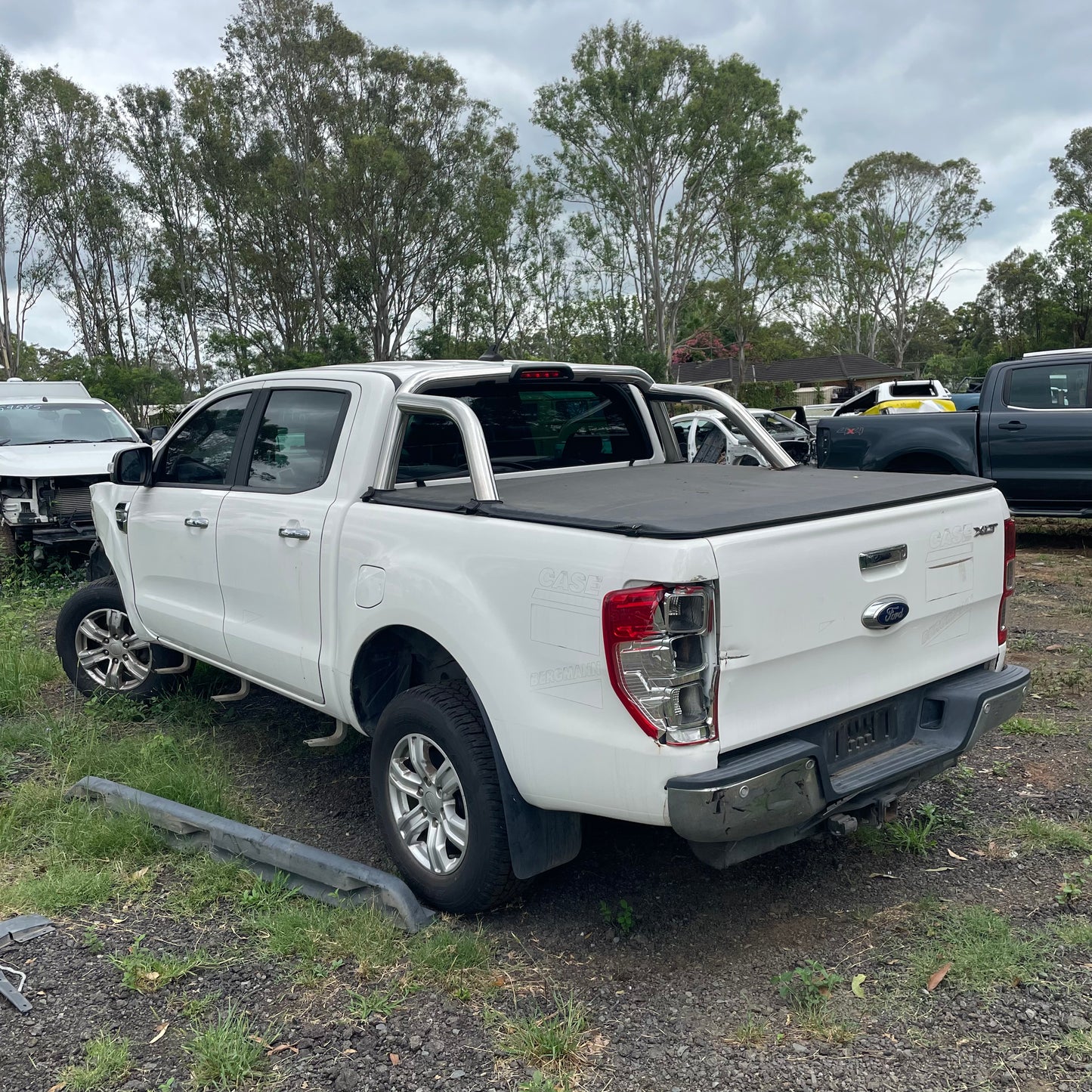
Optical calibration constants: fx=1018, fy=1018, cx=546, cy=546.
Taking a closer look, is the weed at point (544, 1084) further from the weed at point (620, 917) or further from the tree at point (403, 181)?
the tree at point (403, 181)

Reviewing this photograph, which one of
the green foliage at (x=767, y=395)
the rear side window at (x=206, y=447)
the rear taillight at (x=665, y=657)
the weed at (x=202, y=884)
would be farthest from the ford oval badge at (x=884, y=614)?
the green foliage at (x=767, y=395)

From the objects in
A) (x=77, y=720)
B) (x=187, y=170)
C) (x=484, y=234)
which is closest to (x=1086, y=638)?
(x=77, y=720)

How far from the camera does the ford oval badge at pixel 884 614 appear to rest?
309cm

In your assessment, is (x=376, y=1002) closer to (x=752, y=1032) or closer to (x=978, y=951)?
(x=752, y=1032)

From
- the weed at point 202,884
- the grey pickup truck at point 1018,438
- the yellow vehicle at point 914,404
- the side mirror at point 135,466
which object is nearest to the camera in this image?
the weed at point 202,884

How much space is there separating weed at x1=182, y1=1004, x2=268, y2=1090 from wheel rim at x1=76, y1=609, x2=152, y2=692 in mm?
3044

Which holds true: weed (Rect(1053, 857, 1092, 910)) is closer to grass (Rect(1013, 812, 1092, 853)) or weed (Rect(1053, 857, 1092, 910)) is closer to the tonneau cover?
grass (Rect(1013, 812, 1092, 853))

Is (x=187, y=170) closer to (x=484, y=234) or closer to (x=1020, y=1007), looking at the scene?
(x=484, y=234)

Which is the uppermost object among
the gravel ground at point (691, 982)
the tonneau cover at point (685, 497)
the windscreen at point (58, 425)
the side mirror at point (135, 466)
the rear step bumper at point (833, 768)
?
the windscreen at point (58, 425)

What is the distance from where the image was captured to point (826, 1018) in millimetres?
2838

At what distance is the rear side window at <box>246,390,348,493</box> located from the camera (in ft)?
13.5

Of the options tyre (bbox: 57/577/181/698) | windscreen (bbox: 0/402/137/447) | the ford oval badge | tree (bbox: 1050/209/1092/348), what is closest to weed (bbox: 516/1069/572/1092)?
the ford oval badge

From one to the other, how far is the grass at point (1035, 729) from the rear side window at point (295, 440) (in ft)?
11.3

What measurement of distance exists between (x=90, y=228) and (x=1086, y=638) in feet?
102
